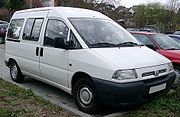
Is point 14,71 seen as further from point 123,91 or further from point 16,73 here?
point 123,91

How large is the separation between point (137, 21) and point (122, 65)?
50.6 meters

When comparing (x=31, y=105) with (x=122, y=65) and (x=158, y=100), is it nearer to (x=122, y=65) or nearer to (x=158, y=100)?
(x=122, y=65)

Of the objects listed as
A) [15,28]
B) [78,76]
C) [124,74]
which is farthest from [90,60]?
[15,28]

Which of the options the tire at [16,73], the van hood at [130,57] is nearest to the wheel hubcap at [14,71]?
the tire at [16,73]

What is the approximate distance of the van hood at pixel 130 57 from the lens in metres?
4.48

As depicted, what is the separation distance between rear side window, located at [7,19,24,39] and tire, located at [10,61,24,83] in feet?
2.43

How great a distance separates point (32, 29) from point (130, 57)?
2.76 metres

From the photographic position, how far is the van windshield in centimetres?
511

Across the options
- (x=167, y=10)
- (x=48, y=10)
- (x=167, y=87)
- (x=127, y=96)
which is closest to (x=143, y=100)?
(x=127, y=96)

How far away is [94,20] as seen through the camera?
18.6 feet

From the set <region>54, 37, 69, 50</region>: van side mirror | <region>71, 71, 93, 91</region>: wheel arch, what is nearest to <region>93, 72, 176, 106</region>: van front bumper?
<region>71, 71, 93, 91</region>: wheel arch

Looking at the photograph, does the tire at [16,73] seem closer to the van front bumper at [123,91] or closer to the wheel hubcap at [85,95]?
the wheel hubcap at [85,95]

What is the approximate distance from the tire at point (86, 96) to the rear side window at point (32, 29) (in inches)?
69.8

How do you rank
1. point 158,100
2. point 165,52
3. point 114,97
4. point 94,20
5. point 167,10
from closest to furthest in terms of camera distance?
1. point 114,97
2. point 158,100
3. point 94,20
4. point 165,52
5. point 167,10
